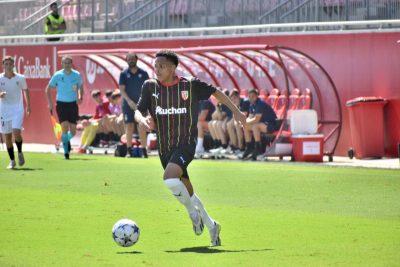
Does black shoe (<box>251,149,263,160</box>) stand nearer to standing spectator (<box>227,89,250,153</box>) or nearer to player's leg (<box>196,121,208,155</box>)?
standing spectator (<box>227,89,250,153</box>)

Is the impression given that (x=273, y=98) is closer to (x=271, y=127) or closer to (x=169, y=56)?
(x=271, y=127)

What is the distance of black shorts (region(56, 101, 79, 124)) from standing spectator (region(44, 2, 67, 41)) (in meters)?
10.2

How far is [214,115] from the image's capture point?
29234mm

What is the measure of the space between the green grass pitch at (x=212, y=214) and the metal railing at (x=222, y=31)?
4831 millimetres

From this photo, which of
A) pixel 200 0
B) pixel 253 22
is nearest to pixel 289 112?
pixel 253 22

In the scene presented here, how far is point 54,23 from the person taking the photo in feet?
122

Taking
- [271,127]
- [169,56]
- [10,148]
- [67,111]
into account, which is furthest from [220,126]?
[169,56]

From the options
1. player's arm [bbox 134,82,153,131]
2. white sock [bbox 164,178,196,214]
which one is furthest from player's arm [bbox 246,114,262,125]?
white sock [bbox 164,178,196,214]

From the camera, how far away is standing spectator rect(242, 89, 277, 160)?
27.2 metres

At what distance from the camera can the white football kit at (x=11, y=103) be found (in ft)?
77.8

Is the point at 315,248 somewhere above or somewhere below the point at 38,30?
below

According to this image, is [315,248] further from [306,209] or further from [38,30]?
[38,30]

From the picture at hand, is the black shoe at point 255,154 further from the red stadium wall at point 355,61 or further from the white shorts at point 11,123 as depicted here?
the white shorts at point 11,123

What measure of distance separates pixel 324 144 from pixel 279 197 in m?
10.7
